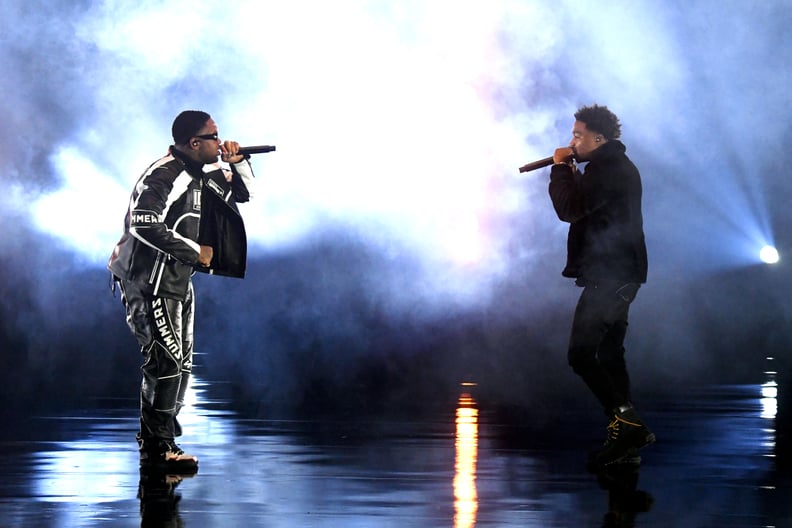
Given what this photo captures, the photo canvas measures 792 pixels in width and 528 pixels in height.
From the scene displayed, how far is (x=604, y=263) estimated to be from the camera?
28.9 ft

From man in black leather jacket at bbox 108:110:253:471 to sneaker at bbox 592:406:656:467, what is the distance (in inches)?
93.0

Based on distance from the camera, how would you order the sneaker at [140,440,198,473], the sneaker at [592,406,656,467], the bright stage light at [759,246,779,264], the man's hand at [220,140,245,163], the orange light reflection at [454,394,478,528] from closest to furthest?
the orange light reflection at [454,394,478,528], the sneaker at [140,440,198,473], the sneaker at [592,406,656,467], the man's hand at [220,140,245,163], the bright stage light at [759,246,779,264]

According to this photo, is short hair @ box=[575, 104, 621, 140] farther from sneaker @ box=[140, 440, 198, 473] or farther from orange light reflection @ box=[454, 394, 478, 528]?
sneaker @ box=[140, 440, 198, 473]

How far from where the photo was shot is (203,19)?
2433 centimetres

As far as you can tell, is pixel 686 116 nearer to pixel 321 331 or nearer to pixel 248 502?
pixel 321 331

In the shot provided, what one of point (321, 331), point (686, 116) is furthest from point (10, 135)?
point (686, 116)

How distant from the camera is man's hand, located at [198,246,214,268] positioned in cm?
860

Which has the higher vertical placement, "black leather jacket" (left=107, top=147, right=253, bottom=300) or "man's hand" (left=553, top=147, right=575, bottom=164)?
"man's hand" (left=553, top=147, right=575, bottom=164)

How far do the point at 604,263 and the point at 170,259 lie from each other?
2521 millimetres

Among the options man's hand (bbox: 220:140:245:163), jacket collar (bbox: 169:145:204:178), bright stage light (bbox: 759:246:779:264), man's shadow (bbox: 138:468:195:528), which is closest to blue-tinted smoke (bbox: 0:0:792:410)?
bright stage light (bbox: 759:246:779:264)

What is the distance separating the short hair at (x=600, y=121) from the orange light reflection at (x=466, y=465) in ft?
6.92

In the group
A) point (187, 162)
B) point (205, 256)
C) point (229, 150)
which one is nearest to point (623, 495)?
point (205, 256)

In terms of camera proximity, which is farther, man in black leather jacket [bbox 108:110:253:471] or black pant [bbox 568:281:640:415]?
black pant [bbox 568:281:640:415]

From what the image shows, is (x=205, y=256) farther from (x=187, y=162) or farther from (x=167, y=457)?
(x=167, y=457)
